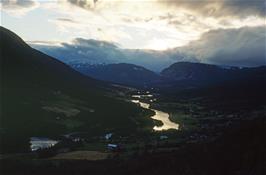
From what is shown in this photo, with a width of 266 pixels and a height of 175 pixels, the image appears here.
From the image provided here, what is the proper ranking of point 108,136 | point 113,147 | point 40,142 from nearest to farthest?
1. point 113,147
2. point 40,142
3. point 108,136

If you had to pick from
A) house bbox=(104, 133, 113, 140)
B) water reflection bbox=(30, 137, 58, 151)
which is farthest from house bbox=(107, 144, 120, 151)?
house bbox=(104, 133, 113, 140)

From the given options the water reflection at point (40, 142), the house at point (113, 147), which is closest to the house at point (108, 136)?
the water reflection at point (40, 142)

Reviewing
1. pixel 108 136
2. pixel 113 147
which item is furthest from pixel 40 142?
pixel 113 147

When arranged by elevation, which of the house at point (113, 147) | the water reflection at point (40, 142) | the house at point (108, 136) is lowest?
the water reflection at point (40, 142)

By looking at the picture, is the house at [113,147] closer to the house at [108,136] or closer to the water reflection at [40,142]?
the water reflection at [40,142]

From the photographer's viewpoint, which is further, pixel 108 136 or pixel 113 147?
pixel 108 136

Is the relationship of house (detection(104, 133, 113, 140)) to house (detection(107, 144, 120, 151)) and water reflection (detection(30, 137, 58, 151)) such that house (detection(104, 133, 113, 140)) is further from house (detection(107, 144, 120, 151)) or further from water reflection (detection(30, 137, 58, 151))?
house (detection(107, 144, 120, 151))

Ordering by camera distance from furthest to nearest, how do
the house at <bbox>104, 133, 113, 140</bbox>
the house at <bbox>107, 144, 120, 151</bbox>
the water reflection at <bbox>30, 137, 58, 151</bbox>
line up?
the house at <bbox>104, 133, 113, 140</bbox> < the water reflection at <bbox>30, 137, 58, 151</bbox> < the house at <bbox>107, 144, 120, 151</bbox>

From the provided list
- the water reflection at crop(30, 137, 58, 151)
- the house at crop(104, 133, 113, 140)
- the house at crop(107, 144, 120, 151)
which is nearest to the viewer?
the house at crop(107, 144, 120, 151)

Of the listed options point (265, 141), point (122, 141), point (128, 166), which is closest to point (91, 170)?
point (128, 166)

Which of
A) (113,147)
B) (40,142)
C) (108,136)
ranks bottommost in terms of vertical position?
(40,142)

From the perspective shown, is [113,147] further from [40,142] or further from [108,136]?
[40,142]

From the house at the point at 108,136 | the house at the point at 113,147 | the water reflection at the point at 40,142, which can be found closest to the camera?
the house at the point at 113,147
